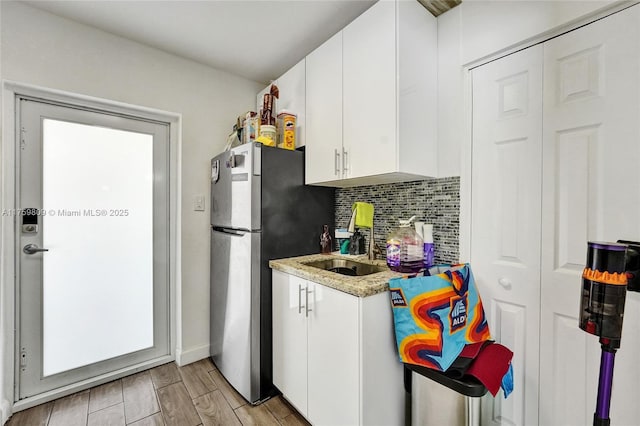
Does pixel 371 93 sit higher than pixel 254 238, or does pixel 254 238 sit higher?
pixel 371 93

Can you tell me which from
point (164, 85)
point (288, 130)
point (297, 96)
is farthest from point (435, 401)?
point (164, 85)

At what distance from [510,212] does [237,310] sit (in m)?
1.66

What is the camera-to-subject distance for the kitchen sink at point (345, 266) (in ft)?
5.67

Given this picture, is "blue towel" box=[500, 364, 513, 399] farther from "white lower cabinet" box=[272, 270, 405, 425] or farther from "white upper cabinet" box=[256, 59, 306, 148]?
"white upper cabinet" box=[256, 59, 306, 148]

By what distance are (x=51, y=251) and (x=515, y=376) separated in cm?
272

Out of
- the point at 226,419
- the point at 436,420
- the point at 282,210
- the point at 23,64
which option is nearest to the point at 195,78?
the point at 23,64

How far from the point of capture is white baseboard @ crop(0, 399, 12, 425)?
152 cm

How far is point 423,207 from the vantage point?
164 cm

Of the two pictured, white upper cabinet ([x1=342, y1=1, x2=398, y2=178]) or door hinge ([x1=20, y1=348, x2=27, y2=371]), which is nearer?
white upper cabinet ([x1=342, y1=1, x2=398, y2=178])

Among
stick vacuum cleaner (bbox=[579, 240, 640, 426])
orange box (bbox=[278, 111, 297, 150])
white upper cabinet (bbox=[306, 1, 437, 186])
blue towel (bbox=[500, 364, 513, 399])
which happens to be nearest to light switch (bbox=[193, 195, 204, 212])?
orange box (bbox=[278, 111, 297, 150])

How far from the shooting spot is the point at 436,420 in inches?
47.4

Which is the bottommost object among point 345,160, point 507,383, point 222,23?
point 507,383

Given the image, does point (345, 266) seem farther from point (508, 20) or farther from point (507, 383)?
point (508, 20)

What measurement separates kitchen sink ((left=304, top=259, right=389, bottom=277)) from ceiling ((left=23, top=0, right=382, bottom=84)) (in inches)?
60.2
